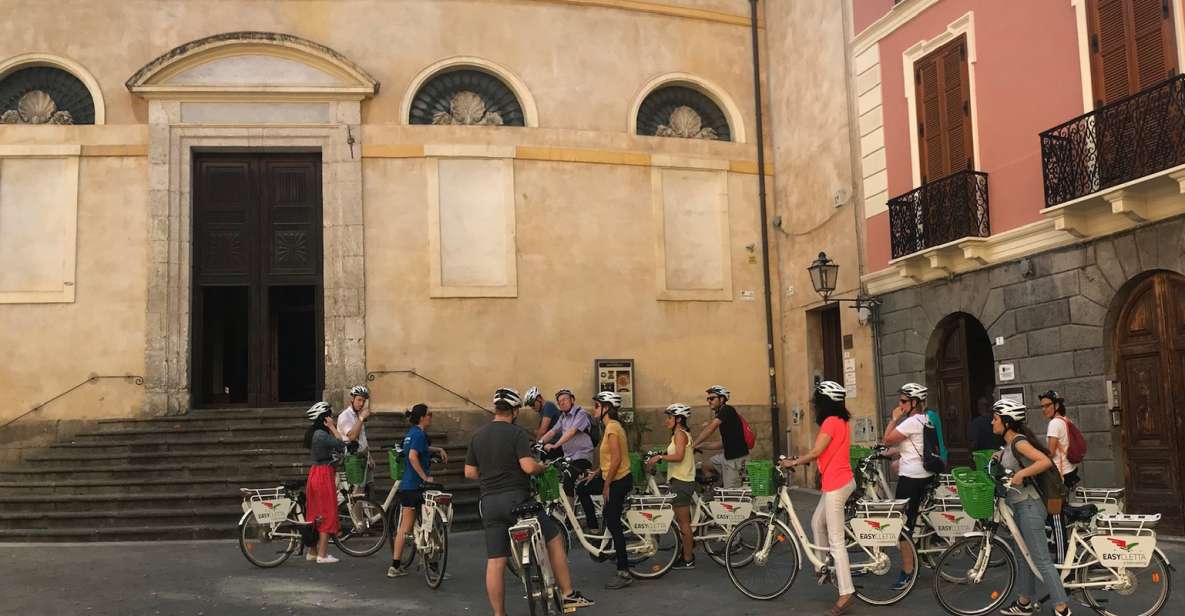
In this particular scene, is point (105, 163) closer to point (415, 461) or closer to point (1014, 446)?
point (415, 461)

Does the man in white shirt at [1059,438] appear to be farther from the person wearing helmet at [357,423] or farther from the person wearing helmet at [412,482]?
the person wearing helmet at [357,423]

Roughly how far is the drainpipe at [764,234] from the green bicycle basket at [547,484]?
34.4ft

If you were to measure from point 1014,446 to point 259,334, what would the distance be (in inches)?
537

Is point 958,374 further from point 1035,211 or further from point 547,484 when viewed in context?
point 547,484

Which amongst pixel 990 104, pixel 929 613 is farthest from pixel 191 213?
pixel 929 613

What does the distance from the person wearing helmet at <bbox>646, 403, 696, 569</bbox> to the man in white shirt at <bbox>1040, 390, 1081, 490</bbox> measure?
316cm

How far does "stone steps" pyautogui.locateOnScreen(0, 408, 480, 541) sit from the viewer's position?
14555mm

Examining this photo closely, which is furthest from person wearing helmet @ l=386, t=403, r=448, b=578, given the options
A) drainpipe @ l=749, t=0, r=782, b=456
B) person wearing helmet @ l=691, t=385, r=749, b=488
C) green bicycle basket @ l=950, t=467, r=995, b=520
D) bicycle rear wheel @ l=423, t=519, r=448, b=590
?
drainpipe @ l=749, t=0, r=782, b=456

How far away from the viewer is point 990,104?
14492mm

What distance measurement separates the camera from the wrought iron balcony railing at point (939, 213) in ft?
47.6

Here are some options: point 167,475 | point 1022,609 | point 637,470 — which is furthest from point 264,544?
point 1022,609

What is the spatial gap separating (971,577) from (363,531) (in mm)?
6607

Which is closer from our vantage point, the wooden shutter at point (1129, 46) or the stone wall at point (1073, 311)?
the wooden shutter at point (1129, 46)

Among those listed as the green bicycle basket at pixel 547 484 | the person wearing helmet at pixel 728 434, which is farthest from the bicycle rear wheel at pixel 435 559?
the person wearing helmet at pixel 728 434
